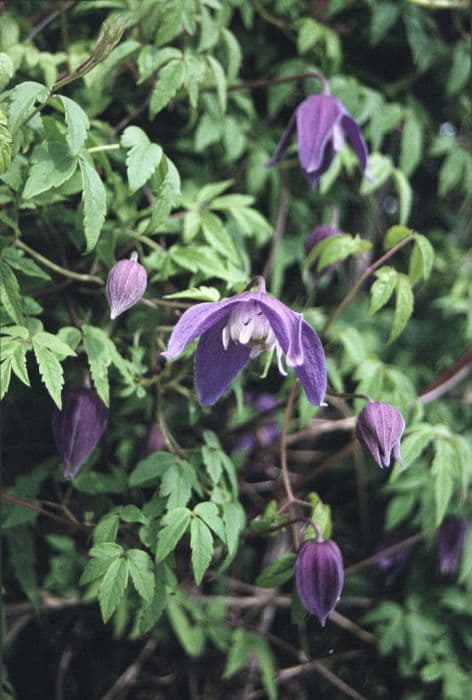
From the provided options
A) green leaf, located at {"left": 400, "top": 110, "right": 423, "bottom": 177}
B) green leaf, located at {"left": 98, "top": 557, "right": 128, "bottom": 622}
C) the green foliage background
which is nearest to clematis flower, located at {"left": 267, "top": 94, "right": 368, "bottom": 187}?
the green foliage background

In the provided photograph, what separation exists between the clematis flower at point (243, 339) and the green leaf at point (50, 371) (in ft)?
0.51

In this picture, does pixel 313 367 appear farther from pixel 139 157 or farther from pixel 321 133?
pixel 321 133

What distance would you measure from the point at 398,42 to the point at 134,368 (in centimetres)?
94

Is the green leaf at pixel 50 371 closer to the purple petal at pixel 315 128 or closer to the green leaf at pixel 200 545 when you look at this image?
the green leaf at pixel 200 545

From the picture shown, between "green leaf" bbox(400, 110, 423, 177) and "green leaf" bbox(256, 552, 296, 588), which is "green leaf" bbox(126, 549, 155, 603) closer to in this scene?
"green leaf" bbox(256, 552, 296, 588)

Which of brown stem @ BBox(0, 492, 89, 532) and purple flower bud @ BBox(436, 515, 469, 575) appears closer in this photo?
brown stem @ BBox(0, 492, 89, 532)

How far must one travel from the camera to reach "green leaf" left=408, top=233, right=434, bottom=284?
110cm

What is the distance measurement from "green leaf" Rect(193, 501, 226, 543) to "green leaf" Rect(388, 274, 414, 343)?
32cm

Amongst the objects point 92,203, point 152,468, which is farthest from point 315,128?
point 152,468

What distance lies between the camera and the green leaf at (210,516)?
3.16 feet

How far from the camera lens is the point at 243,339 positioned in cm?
89

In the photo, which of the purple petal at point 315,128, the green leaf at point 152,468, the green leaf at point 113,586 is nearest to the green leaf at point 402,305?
the purple petal at point 315,128

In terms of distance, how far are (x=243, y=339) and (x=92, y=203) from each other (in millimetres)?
224

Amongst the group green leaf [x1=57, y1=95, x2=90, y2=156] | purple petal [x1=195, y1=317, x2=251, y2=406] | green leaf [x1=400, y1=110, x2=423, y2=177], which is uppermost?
green leaf [x1=57, y1=95, x2=90, y2=156]
